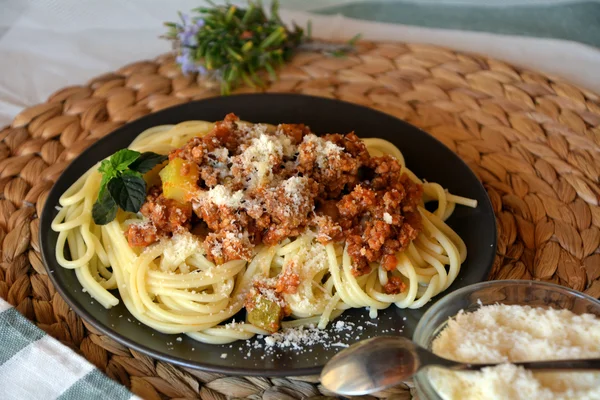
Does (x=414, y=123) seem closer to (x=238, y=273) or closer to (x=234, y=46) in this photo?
(x=234, y=46)

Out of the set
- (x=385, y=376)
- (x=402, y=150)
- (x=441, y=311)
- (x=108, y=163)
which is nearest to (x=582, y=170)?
(x=402, y=150)

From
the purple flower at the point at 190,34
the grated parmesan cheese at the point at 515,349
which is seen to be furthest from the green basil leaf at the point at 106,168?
the grated parmesan cheese at the point at 515,349

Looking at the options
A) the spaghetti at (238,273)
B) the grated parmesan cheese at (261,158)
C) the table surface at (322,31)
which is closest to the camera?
the spaghetti at (238,273)

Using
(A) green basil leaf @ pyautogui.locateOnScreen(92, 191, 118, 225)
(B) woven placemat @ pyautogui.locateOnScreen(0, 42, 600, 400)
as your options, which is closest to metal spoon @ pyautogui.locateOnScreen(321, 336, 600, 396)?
(B) woven placemat @ pyautogui.locateOnScreen(0, 42, 600, 400)

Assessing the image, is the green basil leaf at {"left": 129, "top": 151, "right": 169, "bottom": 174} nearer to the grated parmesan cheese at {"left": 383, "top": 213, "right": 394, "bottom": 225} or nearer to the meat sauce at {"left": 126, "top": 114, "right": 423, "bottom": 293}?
the meat sauce at {"left": 126, "top": 114, "right": 423, "bottom": 293}

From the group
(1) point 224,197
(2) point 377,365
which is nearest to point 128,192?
(1) point 224,197

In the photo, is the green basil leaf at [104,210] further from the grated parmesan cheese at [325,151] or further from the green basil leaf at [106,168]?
the grated parmesan cheese at [325,151]

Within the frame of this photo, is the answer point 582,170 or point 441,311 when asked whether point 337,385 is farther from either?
point 582,170
